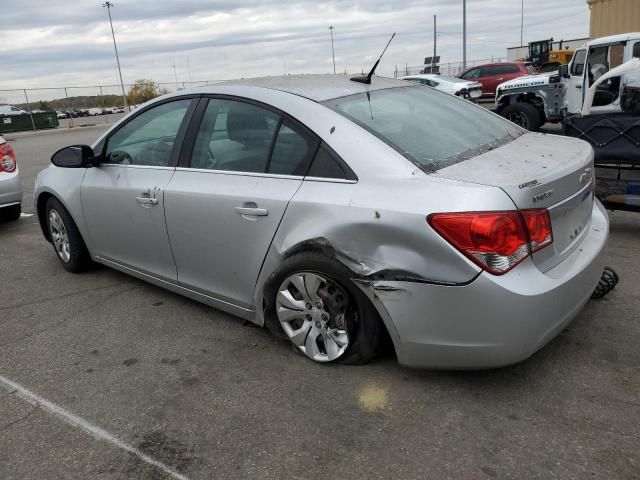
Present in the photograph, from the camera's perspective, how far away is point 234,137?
3.36m

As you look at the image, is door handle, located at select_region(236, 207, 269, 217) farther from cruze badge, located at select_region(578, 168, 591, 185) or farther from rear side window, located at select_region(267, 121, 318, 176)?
cruze badge, located at select_region(578, 168, 591, 185)

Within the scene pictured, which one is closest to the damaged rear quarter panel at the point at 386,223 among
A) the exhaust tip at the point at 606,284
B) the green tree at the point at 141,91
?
the exhaust tip at the point at 606,284

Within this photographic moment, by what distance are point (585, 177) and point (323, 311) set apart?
4.94 ft

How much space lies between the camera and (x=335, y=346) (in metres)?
2.96

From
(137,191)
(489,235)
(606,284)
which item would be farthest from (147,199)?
(606,284)

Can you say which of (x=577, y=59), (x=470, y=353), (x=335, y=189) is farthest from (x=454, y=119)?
(x=577, y=59)

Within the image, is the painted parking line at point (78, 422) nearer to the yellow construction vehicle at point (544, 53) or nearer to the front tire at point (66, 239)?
the front tire at point (66, 239)

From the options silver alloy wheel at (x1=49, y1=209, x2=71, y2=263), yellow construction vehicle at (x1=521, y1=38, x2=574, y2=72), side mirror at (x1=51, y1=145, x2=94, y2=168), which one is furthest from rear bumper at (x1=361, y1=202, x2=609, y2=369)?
yellow construction vehicle at (x1=521, y1=38, x2=574, y2=72)

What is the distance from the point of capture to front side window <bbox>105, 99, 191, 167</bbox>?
3707 millimetres

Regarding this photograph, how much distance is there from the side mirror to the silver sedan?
20 cm

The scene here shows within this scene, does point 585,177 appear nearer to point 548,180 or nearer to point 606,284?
point 548,180

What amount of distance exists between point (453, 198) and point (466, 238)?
0.18 metres

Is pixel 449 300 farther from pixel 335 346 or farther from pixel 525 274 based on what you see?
pixel 335 346

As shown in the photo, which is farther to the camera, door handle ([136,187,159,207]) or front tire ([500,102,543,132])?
front tire ([500,102,543,132])
